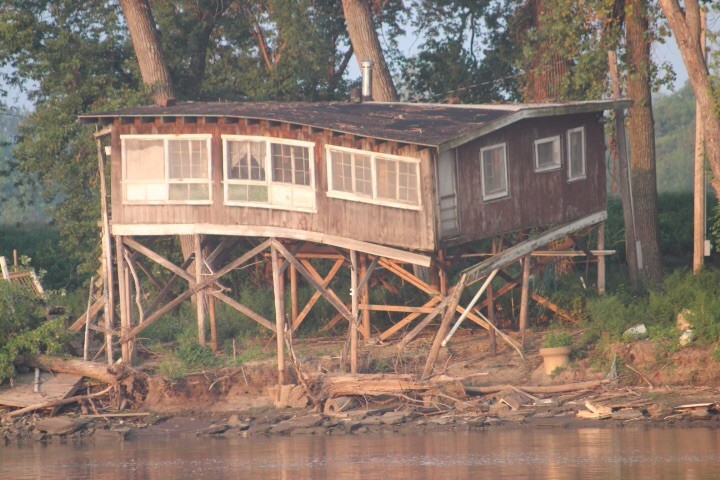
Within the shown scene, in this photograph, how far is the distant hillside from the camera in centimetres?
7481

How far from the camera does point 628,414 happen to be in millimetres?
23859

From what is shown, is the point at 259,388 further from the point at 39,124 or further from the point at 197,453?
the point at 39,124

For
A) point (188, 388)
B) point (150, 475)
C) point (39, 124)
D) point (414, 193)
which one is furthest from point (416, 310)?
point (39, 124)

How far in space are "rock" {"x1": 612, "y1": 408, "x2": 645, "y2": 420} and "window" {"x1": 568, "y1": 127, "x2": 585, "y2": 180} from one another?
6.34m

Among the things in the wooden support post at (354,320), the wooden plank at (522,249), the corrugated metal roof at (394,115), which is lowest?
the wooden support post at (354,320)

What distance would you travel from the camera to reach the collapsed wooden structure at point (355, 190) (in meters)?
25.6

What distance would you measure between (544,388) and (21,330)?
11.0m

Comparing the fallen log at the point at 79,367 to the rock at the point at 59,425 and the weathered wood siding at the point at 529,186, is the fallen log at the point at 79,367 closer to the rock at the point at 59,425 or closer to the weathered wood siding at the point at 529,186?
the rock at the point at 59,425

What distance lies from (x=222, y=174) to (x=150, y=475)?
8385mm

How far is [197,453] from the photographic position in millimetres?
23078

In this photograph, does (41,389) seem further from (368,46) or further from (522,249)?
(368,46)

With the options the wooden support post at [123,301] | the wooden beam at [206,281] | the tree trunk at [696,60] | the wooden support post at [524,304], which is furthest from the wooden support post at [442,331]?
the wooden support post at [123,301]

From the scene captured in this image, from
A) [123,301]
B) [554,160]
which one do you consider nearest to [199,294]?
[123,301]

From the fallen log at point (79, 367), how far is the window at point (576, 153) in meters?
10.3
